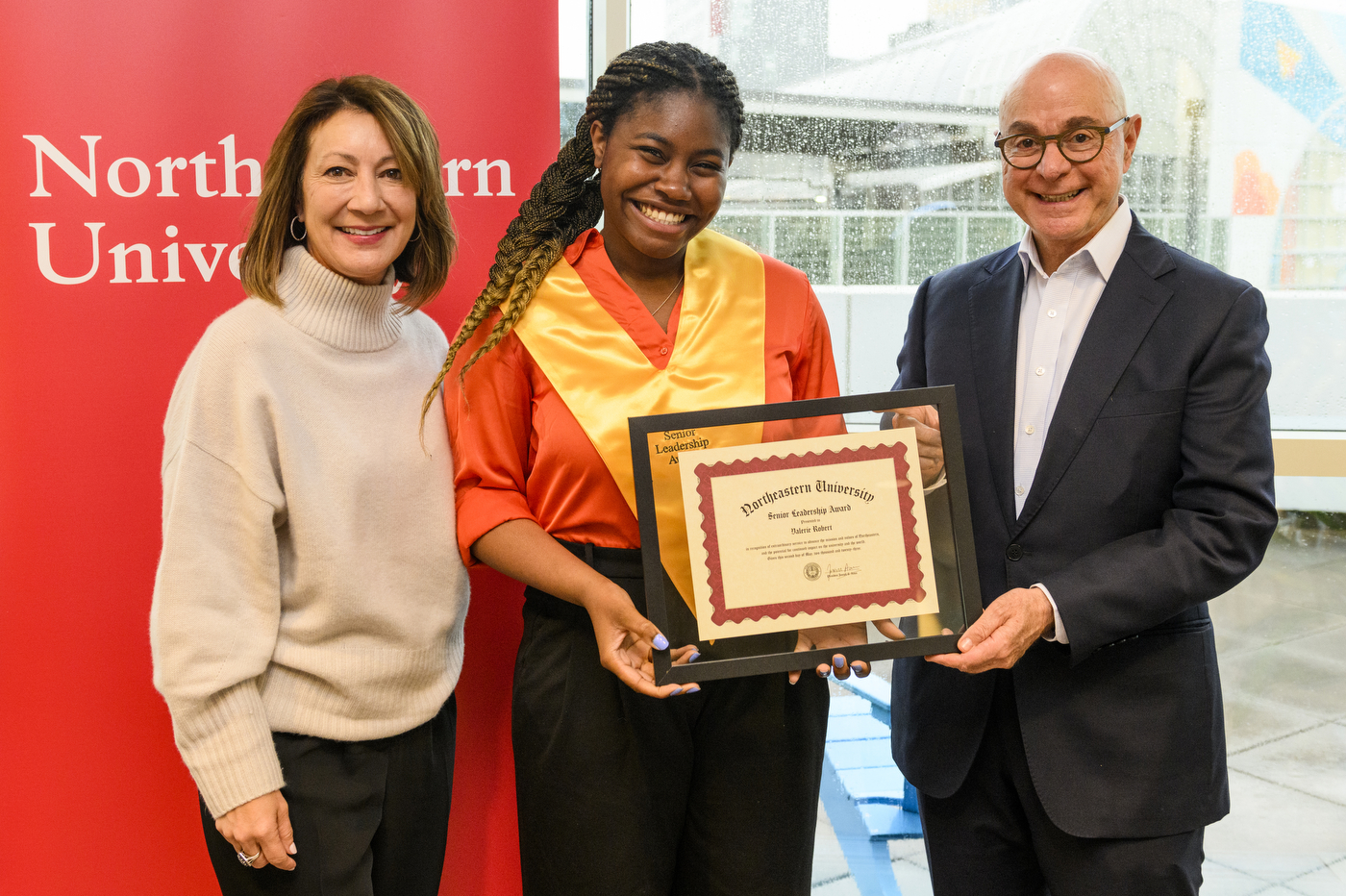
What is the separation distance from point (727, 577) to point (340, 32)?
1.26m

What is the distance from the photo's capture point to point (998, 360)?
1688 mm

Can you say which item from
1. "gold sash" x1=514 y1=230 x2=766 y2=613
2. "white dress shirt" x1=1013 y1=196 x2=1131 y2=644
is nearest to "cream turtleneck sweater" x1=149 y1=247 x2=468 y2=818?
"gold sash" x1=514 y1=230 x2=766 y2=613

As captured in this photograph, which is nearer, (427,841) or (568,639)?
(568,639)

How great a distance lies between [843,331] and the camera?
273 centimetres

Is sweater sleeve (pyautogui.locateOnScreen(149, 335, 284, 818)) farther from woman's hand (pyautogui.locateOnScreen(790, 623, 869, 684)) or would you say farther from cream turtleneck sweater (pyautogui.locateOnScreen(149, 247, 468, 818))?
woman's hand (pyautogui.locateOnScreen(790, 623, 869, 684))

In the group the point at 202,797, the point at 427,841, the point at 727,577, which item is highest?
the point at 727,577

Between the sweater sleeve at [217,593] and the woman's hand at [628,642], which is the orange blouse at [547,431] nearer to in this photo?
the woman's hand at [628,642]

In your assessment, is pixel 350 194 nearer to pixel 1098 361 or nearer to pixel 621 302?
pixel 621 302

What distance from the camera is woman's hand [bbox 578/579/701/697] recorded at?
139cm

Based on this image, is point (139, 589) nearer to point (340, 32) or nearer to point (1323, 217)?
point (340, 32)

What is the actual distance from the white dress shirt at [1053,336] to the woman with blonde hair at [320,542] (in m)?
0.93

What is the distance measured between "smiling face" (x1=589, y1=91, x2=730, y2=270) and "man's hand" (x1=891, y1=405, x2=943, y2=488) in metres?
0.44

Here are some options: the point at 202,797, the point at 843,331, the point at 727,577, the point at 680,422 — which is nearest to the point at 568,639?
the point at 727,577

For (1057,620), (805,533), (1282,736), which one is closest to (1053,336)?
(1057,620)
